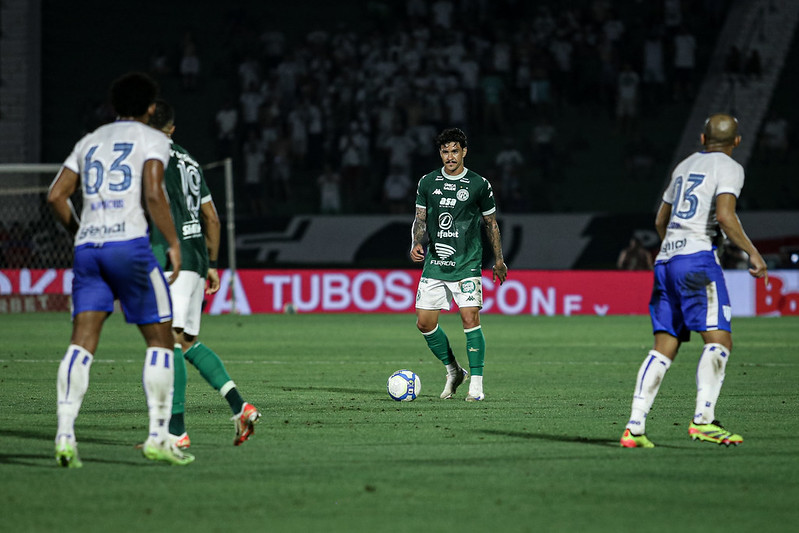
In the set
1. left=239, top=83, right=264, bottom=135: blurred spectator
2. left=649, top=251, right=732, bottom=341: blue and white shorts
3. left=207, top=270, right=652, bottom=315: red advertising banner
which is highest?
left=239, top=83, right=264, bottom=135: blurred spectator

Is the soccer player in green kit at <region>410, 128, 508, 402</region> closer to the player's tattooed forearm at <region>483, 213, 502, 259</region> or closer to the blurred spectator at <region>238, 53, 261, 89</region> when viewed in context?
the player's tattooed forearm at <region>483, 213, 502, 259</region>

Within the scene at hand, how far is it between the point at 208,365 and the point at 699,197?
3.14 metres

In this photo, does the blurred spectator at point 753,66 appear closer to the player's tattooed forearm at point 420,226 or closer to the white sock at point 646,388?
the player's tattooed forearm at point 420,226

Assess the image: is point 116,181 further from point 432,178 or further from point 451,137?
point 432,178

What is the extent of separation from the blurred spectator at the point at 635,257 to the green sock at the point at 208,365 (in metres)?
18.5

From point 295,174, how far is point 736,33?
39.0ft

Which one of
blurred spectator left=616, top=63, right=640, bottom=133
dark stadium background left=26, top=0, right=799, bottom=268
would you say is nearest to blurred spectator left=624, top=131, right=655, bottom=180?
dark stadium background left=26, top=0, right=799, bottom=268

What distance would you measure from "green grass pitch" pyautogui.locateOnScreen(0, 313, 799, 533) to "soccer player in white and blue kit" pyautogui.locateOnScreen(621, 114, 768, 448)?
0.39 meters

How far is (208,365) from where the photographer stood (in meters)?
7.82

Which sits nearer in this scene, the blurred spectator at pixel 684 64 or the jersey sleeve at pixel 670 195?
the jersey sleeve at pixel 670 195

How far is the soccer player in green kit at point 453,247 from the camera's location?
10.8 metres

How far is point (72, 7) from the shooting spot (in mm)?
34719

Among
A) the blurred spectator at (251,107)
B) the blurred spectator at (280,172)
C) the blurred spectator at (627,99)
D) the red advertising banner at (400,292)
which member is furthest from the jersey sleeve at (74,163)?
the blurred spectator at (627,99)

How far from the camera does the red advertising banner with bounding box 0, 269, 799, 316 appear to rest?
25438 millimetres
